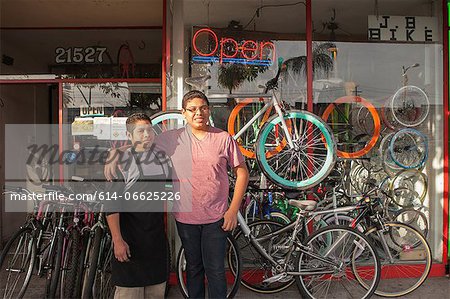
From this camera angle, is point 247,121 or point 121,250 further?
point 247,121

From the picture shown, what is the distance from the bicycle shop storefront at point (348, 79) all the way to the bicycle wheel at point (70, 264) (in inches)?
68.4

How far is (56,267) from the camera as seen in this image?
3.94 meters

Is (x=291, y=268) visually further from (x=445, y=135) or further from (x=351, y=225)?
(x=445, y=135)

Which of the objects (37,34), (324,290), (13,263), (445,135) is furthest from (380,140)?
(37,34)

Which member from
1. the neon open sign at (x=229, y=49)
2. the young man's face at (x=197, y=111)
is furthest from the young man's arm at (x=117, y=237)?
the neon open sign at (x=229, y=49)

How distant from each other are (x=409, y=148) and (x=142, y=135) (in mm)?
3489

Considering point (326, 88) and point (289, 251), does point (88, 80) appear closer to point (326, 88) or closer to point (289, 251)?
point (326, 88)

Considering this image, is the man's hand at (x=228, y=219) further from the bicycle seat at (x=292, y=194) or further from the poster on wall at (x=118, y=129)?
the poster on wall at (x=118, y=129)

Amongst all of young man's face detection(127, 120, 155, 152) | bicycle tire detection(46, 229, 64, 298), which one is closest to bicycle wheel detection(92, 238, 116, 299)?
bicycle tire detection(46, 229, 64, 298)

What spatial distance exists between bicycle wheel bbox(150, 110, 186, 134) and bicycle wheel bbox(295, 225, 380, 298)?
1.71 m

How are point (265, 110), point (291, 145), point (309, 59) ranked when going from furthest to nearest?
point (309, 59)
point (265, 110)
point (291, 145)

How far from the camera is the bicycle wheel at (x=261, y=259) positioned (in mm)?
4254

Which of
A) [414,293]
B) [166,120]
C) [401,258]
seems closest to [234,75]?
[166,120]

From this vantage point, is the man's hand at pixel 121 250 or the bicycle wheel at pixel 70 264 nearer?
the man's hand at pixel 121 250
